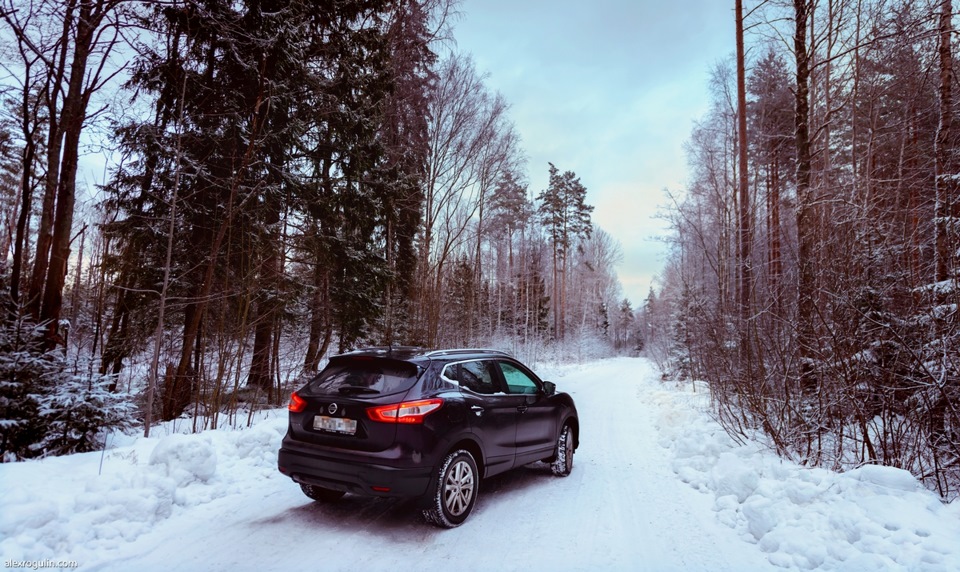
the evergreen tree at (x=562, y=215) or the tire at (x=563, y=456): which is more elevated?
the evergreen tree at (x=562, y=215)

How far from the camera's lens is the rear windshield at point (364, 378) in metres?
4.34

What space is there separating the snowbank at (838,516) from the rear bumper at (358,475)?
3.07 metres

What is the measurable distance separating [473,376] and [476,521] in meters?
1.45

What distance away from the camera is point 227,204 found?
9734 mm

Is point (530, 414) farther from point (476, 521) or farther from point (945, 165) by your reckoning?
point (945, 165)

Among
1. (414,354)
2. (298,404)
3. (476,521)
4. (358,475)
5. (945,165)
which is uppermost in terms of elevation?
(945,165)

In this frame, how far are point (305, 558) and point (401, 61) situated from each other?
16241mm

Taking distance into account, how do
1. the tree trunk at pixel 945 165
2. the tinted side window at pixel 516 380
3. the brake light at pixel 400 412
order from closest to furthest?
the brake light at pixel 400 412
the tree trunk at pixel 945 165
the tinted side window at pixel 516 380

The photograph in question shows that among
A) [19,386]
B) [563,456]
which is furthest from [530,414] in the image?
[19,386]

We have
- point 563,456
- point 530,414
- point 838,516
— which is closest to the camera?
point 838,516

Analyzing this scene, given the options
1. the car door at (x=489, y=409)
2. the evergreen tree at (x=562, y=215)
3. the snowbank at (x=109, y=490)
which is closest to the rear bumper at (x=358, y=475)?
the car door at (x=489, y=409)

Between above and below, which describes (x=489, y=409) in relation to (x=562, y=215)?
below

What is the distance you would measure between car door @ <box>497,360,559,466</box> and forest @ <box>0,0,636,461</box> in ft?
15.6

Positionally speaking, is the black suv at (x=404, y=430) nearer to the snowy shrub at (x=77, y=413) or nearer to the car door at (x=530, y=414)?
the car door at (x=530, y=414)
